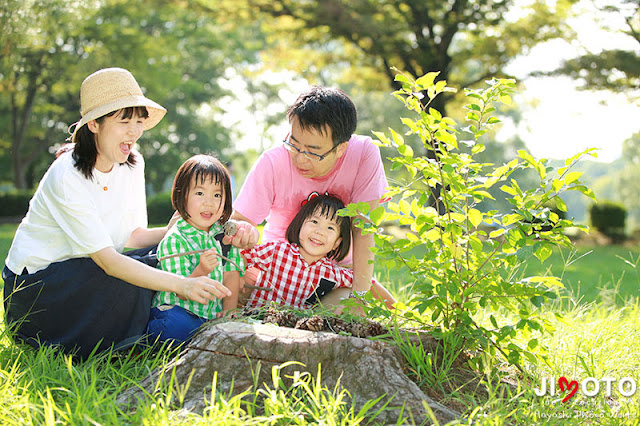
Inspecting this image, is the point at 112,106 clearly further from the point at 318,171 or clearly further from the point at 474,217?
the point at 474,217

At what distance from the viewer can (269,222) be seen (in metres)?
3.52

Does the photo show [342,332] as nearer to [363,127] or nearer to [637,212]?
[363,127]

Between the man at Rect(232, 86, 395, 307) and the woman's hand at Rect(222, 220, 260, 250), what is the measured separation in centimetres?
32

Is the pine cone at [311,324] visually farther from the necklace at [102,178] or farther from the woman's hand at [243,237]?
the necklace at [102,178]

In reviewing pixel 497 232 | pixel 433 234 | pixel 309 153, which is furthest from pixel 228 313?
pixel 497 232

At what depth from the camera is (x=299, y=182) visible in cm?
332

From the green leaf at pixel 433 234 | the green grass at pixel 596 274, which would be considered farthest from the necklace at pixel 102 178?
the green grass at pixel 596 274

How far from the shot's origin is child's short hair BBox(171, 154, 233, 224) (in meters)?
2.87

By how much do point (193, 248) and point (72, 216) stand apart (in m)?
0.60

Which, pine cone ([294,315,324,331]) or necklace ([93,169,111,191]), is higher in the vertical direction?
necklace ([93,169,111,191])

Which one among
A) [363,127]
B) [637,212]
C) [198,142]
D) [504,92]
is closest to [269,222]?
[504,92]

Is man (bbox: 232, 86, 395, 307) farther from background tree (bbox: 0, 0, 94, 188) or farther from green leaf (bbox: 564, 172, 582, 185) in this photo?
background tree (bbox: 0, 0, 94, 188)

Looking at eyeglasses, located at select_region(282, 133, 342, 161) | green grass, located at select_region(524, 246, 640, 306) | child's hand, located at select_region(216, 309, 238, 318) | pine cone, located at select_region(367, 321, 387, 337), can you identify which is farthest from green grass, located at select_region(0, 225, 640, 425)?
green grass, located at select_region(524, 246, 640, 306)

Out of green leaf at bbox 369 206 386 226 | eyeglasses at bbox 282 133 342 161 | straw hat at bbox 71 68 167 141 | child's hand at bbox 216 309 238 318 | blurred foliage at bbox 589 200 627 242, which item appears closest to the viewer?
green leaf at bbox 369 206 386 226
